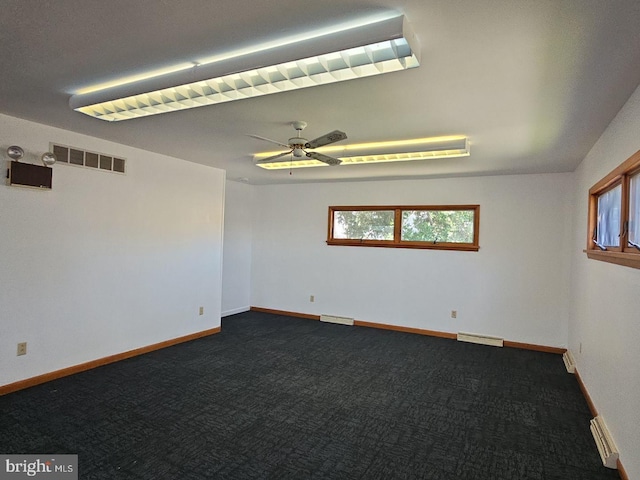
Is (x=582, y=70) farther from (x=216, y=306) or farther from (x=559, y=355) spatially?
(x=216, y=306)

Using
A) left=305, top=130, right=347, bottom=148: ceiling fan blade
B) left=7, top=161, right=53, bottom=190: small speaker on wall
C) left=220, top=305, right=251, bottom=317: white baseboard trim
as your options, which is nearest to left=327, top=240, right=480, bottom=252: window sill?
left=220, top=305, right=251, bottom=317: white baseboard trim

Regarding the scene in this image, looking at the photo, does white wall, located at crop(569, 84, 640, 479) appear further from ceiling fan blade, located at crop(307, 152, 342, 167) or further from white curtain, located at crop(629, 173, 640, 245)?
ceiling fan blade, located at crop(307, 152, 342, 167)

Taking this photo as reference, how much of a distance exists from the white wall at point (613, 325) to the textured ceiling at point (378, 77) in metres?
0.21

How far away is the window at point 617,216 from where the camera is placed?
2441 millimetres

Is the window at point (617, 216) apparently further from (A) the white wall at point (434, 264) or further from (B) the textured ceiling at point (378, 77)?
(A) the white wall at point (434, 264)

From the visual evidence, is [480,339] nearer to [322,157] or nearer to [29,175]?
[322,157]

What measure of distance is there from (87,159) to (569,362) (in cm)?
577

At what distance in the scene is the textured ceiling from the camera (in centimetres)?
161

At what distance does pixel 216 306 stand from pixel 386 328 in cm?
269

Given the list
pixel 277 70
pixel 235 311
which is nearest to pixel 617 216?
pixel 277 70

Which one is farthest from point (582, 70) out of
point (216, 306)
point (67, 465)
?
point (216, 306)

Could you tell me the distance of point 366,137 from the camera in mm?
3588

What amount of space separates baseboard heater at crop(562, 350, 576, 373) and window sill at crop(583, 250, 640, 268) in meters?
1.53

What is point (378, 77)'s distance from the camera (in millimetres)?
2213
